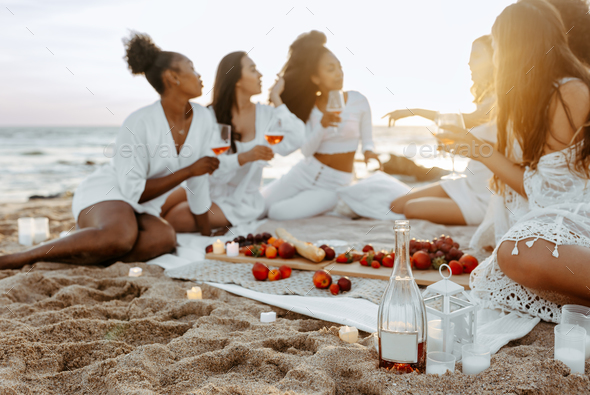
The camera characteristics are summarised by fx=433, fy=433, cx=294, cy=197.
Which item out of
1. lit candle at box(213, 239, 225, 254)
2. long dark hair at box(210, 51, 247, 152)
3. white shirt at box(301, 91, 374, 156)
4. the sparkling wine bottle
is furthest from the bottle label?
white shirt at box(301, 91, 374, 156)

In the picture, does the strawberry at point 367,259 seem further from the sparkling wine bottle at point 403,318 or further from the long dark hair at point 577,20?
the long dark hair at point 577,20

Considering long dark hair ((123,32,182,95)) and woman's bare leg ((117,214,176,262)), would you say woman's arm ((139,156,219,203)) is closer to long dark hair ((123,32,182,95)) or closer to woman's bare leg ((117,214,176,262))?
woman's bare leg ((117,214,176,262))

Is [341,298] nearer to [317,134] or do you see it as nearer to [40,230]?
[317,134]

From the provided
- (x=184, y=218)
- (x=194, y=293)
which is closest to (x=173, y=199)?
(x=184, y=218)

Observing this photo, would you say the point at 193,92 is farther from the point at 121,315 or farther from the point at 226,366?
the point at 226,366

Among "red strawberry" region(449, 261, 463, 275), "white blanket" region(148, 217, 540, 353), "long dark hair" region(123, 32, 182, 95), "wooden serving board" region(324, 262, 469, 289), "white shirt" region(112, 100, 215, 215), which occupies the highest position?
"long dark hair" region(123, 32, 182, 95)

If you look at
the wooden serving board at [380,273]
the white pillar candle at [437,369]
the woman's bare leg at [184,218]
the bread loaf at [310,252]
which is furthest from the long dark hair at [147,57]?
the white pillar candle at [437,369]

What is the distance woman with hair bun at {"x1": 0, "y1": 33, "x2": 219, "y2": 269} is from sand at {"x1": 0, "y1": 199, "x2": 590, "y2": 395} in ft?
2.22

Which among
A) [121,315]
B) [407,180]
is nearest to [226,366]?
[121,315]

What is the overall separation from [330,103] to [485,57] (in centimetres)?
132

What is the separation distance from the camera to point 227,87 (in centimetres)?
441

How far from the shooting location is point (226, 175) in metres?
4.46

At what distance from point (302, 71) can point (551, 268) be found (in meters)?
3.46

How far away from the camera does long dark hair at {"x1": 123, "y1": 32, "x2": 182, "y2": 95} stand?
3.43 meters
